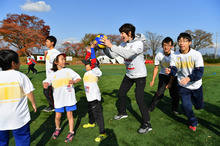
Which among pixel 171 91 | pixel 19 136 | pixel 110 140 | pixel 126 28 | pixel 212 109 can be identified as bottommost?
pixel 110 140

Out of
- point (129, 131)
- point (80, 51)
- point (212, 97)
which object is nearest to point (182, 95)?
point (129, 131)

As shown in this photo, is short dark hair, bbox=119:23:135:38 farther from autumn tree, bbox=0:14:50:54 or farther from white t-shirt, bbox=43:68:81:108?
autumn tree, bbox=0:14:50:54

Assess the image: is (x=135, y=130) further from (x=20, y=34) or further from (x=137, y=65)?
(x=20, y=34)

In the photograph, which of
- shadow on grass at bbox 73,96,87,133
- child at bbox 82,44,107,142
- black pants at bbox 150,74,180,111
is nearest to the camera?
child at bbox 82,44,107,142

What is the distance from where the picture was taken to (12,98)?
2105 mm

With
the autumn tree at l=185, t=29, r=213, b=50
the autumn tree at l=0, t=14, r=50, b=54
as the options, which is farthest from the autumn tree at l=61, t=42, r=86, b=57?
the autumn tree at l=185, t=29, r=213, b=50

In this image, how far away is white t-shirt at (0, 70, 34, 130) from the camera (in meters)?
2.07

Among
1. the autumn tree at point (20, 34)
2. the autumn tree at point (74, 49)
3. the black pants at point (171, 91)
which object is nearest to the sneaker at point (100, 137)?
the black pants at point (171, 91)

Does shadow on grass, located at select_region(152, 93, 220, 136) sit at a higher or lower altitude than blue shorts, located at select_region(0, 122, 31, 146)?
lower

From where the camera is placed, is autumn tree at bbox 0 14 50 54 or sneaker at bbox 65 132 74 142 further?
autumn tree at bbox 0 14 50 54

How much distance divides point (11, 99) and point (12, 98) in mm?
18

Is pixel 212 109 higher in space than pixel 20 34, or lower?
lower

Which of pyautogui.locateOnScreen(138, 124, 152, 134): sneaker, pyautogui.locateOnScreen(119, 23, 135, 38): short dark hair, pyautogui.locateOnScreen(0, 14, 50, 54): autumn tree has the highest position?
pyautogui.locateOnScreen(0, 14, 50, 54): autumn tree

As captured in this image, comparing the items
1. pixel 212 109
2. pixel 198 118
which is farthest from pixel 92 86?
pixel 212 109
